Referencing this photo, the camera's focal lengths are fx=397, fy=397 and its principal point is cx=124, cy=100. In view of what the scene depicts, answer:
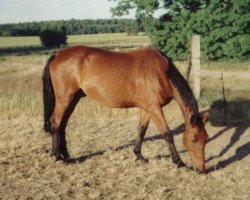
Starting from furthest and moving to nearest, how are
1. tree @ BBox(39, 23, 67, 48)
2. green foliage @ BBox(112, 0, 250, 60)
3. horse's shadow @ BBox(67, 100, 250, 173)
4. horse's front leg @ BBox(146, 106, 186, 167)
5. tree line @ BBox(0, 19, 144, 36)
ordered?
tree line @ BBox(0, 19, 144, 36), tree @ BBox(39, 23, 67, 48), green foliage @ BBox(112, 0, 250, 60), horse's shadow @ BBox(67, 100, 250, 173), horse's front leg @ BBox(146, 106, 186, 167)

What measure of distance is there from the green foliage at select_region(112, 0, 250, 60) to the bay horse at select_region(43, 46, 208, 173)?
15.6 meters

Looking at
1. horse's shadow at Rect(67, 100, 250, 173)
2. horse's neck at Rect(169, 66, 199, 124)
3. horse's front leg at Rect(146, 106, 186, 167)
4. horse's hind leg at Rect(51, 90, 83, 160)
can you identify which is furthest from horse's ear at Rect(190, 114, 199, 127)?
horse's hind leg at Rect(51, 90, 83, 160)

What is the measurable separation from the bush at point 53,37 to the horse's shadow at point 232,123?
52.6 meters

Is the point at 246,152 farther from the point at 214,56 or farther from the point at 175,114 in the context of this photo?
the point at 214,56

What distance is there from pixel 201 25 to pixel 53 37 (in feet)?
139

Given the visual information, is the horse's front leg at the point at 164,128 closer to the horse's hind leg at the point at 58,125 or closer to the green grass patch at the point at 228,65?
the horse's hind leg at the point at 58,125

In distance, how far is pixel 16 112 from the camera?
10180 mm

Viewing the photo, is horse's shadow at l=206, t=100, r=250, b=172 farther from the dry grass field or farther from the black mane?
the black mane

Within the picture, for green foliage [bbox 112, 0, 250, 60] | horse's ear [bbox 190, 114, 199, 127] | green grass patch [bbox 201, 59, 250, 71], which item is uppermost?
horse's ear [bbox 190, 114, 199, 127]

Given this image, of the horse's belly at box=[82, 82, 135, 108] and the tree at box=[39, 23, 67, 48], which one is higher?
the horse's belly at box=[82, 82, 135, 108]

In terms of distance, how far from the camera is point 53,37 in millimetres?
60969

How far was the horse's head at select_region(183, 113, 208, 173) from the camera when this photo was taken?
5.71 metres

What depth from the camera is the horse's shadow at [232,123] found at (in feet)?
22.6

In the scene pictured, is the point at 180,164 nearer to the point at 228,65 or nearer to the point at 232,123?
the point at 232,123
